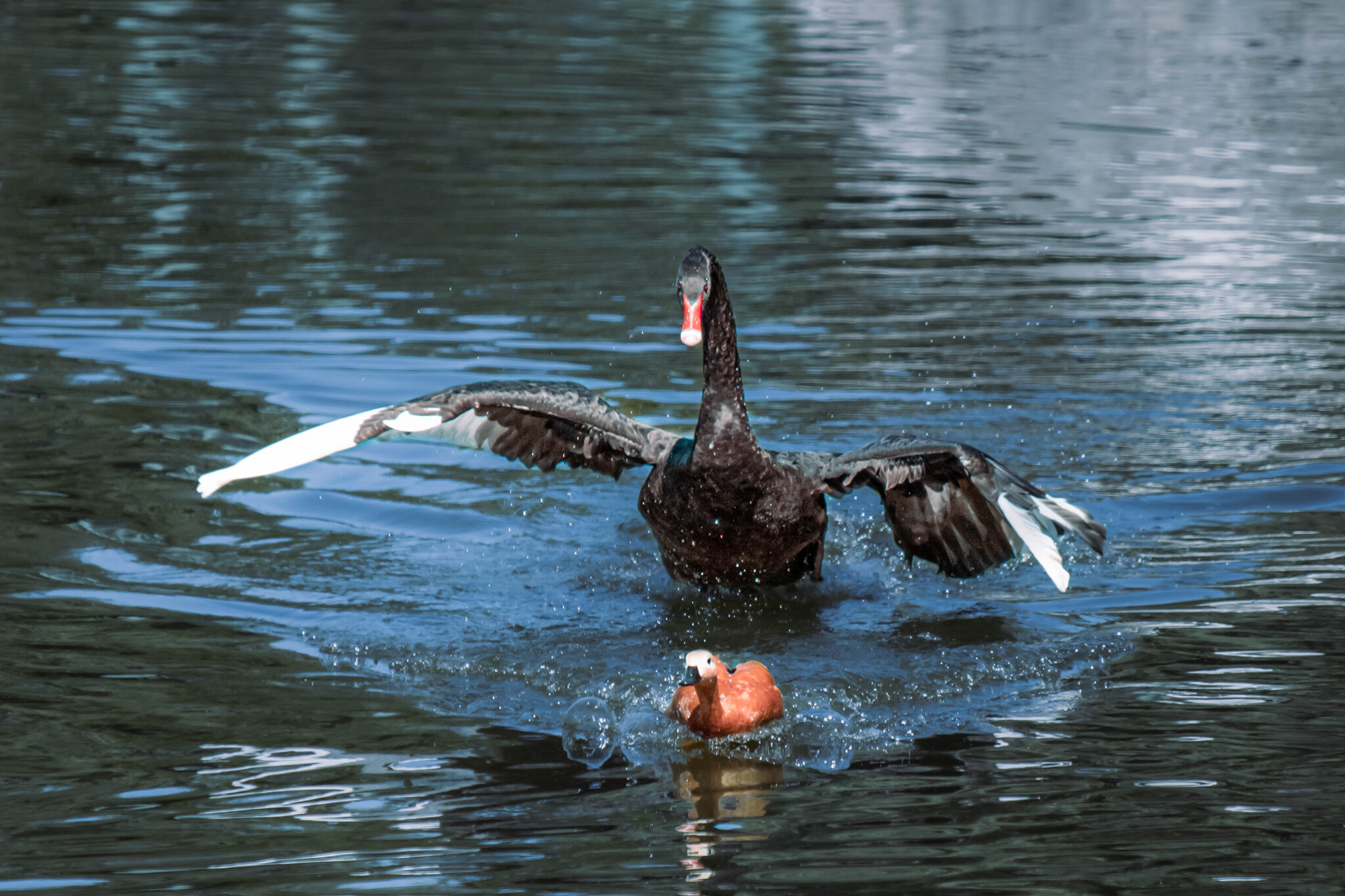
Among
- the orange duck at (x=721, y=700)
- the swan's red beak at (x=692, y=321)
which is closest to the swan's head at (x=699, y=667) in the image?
the orange duck at (x=721, y=700)

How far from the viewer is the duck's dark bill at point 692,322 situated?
674cm

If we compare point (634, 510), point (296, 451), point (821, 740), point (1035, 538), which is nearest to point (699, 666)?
point (821, 740)

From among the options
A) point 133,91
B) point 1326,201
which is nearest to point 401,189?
point 133,91

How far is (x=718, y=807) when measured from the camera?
534 cm

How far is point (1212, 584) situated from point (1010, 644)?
1.17m

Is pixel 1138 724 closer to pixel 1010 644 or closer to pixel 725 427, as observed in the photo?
pixel 1010 644

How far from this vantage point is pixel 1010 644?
23.2ft

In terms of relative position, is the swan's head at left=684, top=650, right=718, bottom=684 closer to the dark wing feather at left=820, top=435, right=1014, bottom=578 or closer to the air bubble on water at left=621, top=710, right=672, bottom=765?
the air bubble on water at left=621, top=710, right=672, bottom=765

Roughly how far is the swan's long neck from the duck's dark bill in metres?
0.18

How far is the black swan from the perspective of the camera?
713 centimetres

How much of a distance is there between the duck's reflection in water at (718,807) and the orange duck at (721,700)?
0.11m

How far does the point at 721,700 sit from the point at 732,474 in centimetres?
165

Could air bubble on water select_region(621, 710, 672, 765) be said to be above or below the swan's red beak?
A: below

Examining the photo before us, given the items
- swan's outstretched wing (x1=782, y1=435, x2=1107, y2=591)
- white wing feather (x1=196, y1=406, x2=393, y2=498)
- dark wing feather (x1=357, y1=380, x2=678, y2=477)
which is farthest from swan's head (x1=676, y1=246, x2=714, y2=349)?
white wing feather (x1=196, y1=406, x2=393, y2=498)
